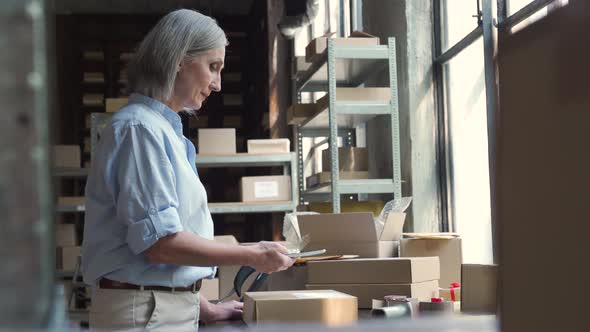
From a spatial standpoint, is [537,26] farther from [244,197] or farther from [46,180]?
[244,197]

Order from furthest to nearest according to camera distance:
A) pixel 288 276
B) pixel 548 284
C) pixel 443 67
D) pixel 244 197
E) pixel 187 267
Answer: pixel 244 197
pixel 443 67
pixel 288 276
pixel 187 267
pixel 548 284

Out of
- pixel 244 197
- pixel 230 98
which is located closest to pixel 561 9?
pixel 244 197

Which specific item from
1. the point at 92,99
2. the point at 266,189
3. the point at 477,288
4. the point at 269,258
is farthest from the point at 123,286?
the point at 92,99

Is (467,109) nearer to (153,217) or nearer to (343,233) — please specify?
(343,233)

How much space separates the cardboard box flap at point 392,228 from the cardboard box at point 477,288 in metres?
1.07

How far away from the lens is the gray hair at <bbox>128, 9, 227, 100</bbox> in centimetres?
166

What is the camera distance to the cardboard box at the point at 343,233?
8.44 ft

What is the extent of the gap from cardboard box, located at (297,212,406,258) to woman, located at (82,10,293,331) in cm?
94

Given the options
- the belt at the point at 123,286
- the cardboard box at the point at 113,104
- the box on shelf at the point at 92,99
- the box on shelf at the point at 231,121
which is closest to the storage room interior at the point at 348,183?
the belt at the point at 123,286

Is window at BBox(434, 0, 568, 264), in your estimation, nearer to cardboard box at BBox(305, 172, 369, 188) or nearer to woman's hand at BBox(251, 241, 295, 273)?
cardboard box at BBox(305, 172, 369, 188)

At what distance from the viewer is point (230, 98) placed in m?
9.59

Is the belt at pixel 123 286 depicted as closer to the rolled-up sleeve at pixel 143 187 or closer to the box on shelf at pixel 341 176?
the rolled-up sleeve at pixel 143 187

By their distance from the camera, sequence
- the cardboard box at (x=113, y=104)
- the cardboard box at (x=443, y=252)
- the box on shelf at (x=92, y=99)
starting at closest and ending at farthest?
the cardboard box at (x=443, y=252) < the cardboard box at (x=113, y=104) < the box on shelf at (x=92, y=99)

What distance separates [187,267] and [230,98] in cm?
811
